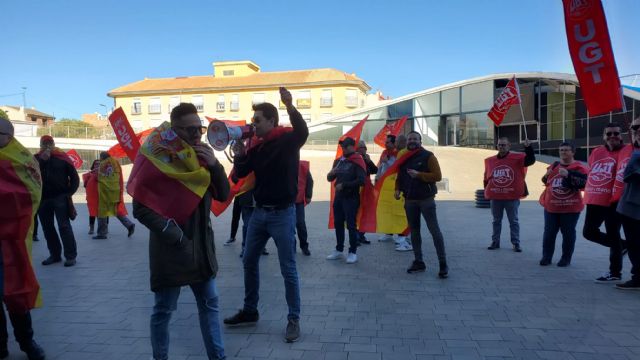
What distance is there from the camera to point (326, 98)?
59.7 metres

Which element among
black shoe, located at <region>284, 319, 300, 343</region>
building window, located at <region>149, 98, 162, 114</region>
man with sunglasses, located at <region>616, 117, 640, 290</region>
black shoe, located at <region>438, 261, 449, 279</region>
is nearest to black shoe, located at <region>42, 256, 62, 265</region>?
black shoe, located at <region>284, 319, 300, 343</region>

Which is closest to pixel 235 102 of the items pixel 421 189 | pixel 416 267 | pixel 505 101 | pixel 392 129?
pixel 392 129

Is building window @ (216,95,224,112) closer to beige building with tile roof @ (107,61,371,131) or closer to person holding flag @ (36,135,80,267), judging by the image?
beige building with tile roof @ (107,61,371,131)

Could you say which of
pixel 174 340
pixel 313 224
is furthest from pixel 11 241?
pixel 313 224

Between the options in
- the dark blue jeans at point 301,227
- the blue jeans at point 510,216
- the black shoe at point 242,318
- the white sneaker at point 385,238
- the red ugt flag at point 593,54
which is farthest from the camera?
the white sneaker at point 385,238

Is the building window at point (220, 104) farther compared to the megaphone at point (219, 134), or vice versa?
the building window at point (220, 104)

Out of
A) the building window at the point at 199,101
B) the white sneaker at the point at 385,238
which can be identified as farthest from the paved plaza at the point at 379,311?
the building window at the point at 199,101

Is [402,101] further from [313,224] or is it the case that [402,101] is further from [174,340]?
[174,340]

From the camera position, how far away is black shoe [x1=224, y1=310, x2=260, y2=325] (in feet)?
14.6

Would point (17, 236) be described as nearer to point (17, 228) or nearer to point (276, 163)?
point (17, 228)

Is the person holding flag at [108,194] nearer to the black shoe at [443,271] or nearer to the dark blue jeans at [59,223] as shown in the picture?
the dark blue jeans at [59,223]

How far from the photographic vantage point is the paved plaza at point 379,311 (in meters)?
3.95

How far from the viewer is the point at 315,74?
62.2 m

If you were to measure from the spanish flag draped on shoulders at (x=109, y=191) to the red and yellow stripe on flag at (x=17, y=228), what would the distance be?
621 cm
